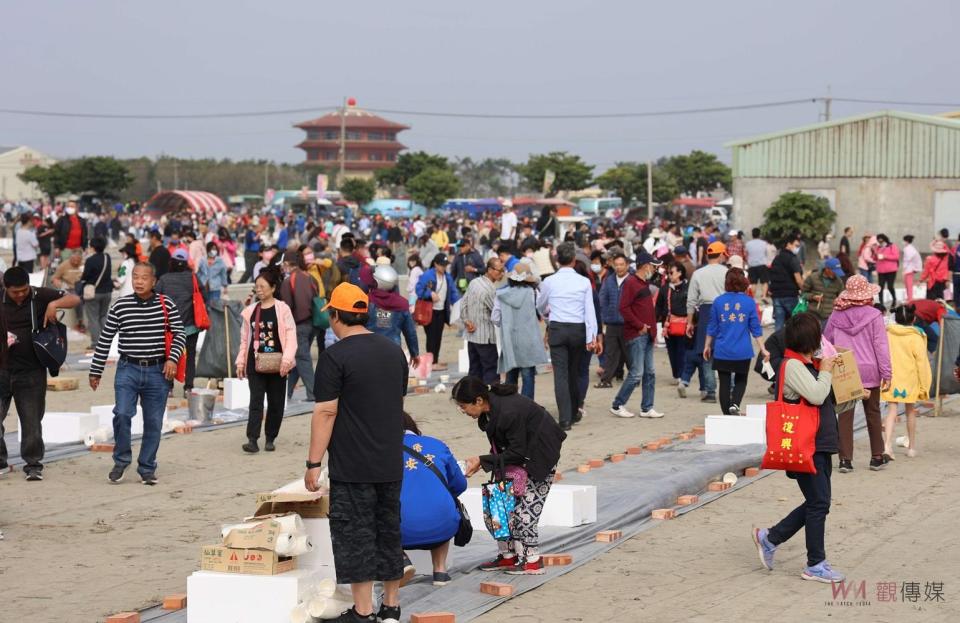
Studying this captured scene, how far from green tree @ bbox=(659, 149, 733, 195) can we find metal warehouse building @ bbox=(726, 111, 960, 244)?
57.1 metres

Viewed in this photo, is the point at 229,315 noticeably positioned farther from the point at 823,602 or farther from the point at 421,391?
the point at 823,602

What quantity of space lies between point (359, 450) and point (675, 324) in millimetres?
10377

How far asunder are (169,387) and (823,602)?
5.90 metres

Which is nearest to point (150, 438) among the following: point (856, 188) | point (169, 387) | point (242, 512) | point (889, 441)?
point (169, 387)

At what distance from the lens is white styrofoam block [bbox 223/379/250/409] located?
15727mm

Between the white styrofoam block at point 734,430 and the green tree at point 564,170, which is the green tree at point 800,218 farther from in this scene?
the green tree at point 564,170

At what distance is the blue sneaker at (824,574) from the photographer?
815cm

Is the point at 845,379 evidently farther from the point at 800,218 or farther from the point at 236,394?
the point at 800,218

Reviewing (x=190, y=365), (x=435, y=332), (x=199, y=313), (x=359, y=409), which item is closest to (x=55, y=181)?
(x=435, y=332)

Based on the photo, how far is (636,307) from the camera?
612 inches

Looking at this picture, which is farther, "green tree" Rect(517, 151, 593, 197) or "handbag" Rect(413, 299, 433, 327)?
"green tree" Rect(517, 151, 593, 197)

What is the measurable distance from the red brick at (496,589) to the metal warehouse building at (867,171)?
35.2 metres

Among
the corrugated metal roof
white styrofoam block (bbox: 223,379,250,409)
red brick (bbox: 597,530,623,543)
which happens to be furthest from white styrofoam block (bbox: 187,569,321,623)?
the corrugated metal roof

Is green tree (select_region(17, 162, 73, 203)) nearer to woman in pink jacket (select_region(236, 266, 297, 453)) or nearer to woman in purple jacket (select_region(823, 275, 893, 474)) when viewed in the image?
woman in pink jacket (select_region(236, 266, 297, 453))
